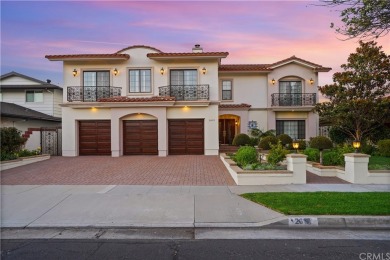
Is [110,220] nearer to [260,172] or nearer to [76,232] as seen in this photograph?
[76,232]

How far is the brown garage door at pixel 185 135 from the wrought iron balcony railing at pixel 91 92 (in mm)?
4737

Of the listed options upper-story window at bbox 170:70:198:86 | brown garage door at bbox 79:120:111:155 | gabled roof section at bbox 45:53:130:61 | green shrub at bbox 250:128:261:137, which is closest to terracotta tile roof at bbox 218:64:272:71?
upper-story window at bbox 170:70:198:86

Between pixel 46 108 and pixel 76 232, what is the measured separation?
74.7 feet

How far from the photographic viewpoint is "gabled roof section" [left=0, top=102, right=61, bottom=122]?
20.7 m

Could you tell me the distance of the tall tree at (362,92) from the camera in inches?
803

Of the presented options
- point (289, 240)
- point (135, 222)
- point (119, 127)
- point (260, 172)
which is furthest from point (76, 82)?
point (289, 240)

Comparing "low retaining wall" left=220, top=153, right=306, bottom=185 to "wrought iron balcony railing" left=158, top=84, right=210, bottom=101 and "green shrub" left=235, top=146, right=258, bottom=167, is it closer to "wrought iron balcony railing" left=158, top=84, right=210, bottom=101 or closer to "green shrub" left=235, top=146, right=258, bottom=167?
"green shrub" left=235, top=146, right=258, bottom=167

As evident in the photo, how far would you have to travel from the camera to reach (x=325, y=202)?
758 centimetres

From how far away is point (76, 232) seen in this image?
6.09m

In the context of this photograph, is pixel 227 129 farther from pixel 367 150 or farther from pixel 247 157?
pixel 247 157

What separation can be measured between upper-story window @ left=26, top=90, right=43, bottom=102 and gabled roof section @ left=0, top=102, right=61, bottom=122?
3.40ft

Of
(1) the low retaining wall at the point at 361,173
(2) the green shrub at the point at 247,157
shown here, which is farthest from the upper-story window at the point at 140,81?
(1) the low retaining wall at the point at 361,173

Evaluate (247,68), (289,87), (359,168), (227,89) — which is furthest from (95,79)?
(359,168)

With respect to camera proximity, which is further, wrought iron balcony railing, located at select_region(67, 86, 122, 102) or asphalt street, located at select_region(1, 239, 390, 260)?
wrought iron balcony railing, located at select_region(67, 86, 122, 102)
